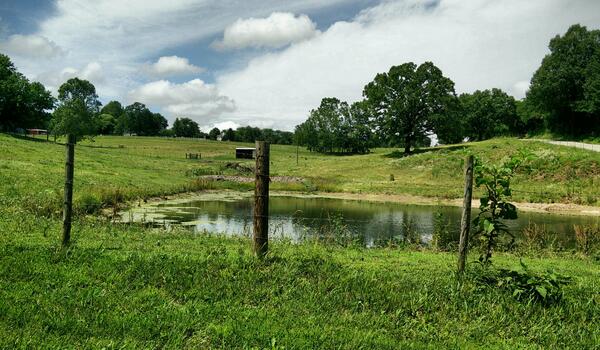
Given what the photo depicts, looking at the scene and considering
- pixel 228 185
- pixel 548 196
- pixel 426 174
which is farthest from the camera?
pixel 426 174

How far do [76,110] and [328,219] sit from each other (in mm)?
72909

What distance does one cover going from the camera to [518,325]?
7199 mm

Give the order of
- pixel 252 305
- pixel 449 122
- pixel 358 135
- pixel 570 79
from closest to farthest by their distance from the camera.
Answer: pixel 252 305, pixel 449 122, pixel 570 79, pixel 358 135

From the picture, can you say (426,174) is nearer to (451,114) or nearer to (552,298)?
(451,114)

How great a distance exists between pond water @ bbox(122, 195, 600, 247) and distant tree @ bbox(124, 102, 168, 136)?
135 metres

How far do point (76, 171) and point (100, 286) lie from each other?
2827cm

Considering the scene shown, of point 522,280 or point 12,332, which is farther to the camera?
point 522,280

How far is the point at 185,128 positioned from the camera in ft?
604

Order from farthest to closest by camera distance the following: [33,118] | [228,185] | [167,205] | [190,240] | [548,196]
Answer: [33,118], [228,185], [548,196], [167,205], [190,240]

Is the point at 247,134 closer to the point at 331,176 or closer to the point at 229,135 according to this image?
the point at 229,135

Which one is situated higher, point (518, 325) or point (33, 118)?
point (33, 118)

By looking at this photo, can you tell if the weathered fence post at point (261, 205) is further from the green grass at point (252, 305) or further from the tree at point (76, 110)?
the tree at point (76, 110)

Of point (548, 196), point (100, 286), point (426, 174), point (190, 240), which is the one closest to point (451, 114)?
point (426, 174)

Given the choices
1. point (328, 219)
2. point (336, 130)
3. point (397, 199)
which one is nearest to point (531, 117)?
point (336, 130)
